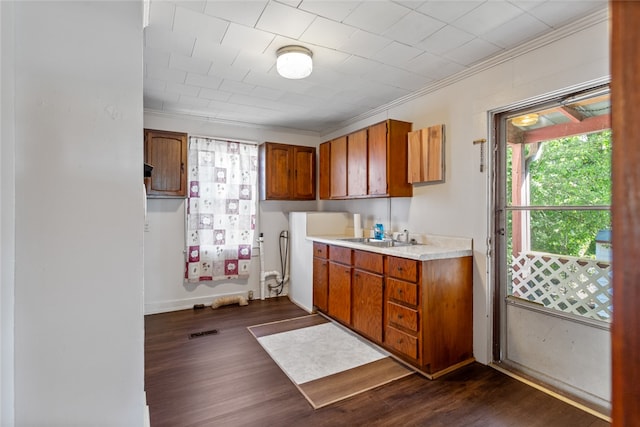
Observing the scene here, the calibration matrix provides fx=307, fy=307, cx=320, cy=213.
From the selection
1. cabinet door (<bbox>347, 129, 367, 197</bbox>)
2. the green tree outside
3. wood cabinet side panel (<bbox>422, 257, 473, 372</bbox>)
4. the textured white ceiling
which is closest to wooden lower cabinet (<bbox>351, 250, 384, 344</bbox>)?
wood cabinet side panel (<bbox>422, 257, 473, 372</bbox>)

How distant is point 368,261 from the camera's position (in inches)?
113

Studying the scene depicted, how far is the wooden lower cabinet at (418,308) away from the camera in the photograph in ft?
7.68

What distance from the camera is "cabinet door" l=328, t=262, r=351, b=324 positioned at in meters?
3.14

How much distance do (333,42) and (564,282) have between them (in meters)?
2.36

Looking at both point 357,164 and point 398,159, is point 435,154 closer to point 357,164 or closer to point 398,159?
point 398,159

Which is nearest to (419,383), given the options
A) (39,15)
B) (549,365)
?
(549,365)

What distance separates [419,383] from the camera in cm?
225

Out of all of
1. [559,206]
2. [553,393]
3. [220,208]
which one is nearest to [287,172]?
[220,208]

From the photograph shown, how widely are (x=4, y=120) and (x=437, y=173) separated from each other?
9.28 feet

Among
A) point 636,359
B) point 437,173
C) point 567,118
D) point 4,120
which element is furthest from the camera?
point 437,173

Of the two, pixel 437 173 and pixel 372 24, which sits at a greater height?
pixel 372 24

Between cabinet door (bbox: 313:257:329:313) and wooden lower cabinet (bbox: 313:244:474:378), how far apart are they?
56 centimetres

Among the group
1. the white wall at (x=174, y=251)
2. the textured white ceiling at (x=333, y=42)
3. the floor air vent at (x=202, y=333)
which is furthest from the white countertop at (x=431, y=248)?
the white wall at (x=174, y=251)

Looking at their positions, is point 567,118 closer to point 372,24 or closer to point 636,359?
point 372,24
